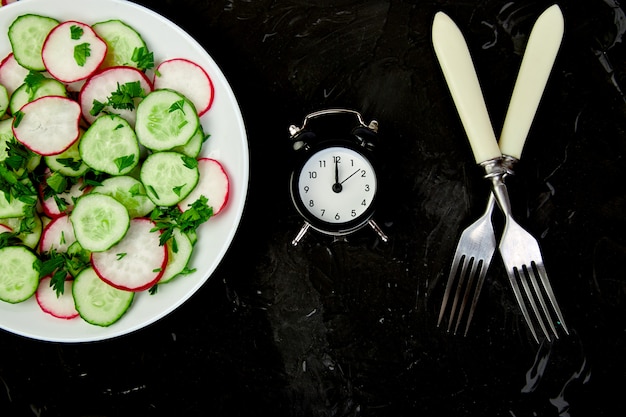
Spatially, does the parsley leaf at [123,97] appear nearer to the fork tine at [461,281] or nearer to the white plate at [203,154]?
the white plate at [203,154]

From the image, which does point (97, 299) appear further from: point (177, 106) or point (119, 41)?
point (119, 41)

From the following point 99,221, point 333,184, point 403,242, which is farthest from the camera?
point 403,242

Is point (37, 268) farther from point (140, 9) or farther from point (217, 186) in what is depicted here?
point (140, 9)

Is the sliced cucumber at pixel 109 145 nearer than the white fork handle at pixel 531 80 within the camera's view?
Yes

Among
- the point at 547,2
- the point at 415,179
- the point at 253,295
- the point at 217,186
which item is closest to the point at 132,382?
the point at 253,295

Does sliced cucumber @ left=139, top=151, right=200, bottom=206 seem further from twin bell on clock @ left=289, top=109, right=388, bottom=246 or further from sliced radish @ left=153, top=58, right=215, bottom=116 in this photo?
twin bell on clock @ left=289, top=109, right=388, bottom=246

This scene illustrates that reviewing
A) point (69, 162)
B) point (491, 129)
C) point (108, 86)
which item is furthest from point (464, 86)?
point (69, 162)

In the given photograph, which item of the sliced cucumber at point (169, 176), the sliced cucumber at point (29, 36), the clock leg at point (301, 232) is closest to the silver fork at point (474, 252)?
the clock leg at point (301, 232)
